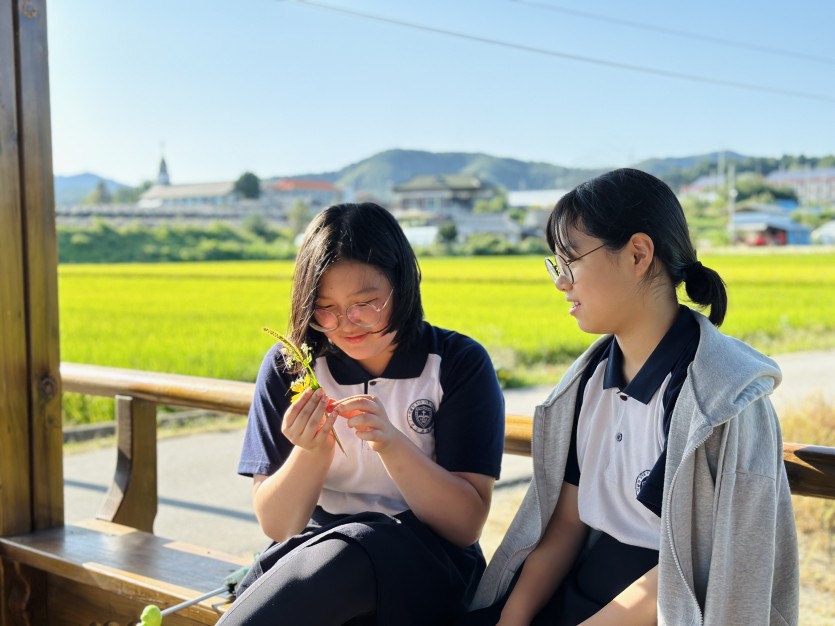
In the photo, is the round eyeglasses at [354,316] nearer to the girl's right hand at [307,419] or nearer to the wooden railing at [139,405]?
the girl's right hand at [307,419]

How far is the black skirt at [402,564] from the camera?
1.38 m

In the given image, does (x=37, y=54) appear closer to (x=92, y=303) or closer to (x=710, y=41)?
(x=92, y=303)

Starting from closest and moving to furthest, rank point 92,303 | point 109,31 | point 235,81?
point 92,303 → point 109,31 → point 235,81

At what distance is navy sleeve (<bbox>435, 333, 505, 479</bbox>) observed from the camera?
1.56m

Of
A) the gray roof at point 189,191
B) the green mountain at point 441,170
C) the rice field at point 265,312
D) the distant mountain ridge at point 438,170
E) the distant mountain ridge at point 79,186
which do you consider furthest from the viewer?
the distant mountain ridge at point 438,170

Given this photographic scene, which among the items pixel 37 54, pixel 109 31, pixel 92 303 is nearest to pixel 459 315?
pixel 92 303

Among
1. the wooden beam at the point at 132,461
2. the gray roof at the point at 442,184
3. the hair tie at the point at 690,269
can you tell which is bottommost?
the wooden beam at the point at 132,461

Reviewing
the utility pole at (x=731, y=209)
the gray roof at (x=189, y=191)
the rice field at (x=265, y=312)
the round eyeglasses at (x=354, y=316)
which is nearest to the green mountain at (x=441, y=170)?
the utility pole at (x=731, y=209)

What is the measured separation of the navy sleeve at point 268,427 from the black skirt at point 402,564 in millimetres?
158

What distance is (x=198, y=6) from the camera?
114 ft

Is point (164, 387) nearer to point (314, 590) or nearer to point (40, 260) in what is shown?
point (40, 260)

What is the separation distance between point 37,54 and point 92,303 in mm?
16881

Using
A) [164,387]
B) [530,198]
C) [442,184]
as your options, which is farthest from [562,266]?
[530,198]

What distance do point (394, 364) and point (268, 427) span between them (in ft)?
0.85
